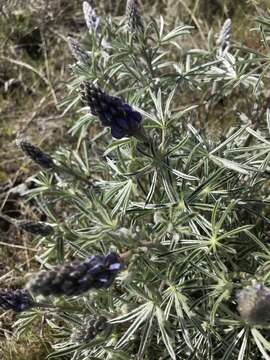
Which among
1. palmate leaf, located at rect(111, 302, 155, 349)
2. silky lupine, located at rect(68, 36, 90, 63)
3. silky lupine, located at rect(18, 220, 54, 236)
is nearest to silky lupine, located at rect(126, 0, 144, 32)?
silky lupine, located at rect(68, 36, 90, 63)

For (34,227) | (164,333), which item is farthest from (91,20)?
(164,333)

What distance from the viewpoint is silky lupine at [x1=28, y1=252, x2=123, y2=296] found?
68.1 inches

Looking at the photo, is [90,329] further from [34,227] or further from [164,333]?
[34,227]

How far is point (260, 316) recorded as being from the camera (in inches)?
81.4

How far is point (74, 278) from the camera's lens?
1777 mm

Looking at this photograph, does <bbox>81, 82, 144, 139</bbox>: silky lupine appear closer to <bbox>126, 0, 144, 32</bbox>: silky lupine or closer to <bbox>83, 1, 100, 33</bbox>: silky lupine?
<bbox>126, 0, 144, 32</bbox>: silky lupine

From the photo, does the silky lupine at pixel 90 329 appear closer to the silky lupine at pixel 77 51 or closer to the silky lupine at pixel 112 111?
the silky lupine at pixel 112 111

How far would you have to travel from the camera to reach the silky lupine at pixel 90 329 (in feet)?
7.36

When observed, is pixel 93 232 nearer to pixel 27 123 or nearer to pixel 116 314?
pixel 116 314

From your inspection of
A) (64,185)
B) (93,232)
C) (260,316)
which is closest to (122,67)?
(64,185)

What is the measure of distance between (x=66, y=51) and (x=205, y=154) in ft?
8.91

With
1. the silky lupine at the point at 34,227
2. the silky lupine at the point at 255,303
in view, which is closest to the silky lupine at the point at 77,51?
the silky lupine at the point at 34,227

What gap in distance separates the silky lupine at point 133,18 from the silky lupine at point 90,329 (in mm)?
1463

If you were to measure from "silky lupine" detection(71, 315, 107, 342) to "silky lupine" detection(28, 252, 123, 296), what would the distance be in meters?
0.42
